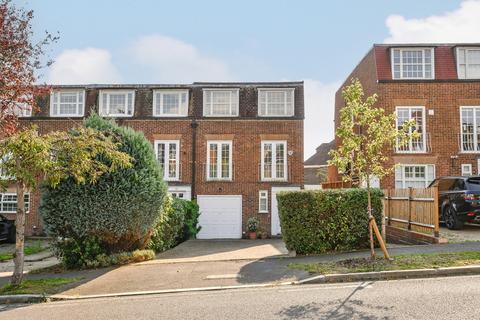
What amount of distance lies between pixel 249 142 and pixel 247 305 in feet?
51.1

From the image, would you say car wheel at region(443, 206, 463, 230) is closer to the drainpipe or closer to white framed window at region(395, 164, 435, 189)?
white framed window at region(395, 164, 435, 189)

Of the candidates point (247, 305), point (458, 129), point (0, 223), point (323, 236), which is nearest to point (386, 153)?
point (458, 129)

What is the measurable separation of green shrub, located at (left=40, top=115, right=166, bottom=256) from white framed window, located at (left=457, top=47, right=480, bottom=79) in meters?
16.9

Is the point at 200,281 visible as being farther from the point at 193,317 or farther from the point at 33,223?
the point at 33,223

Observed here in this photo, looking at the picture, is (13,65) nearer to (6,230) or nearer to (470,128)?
(6,230)

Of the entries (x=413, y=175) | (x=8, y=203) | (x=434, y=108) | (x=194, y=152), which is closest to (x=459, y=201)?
(x=413, y=175)

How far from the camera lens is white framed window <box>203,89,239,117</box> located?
72.6ft

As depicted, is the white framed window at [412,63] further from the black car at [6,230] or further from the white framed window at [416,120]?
the black car at [6,230]

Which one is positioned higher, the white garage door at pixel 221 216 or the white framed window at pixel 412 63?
the white framed window at pixel 412 63

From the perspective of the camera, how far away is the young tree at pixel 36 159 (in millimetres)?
8500

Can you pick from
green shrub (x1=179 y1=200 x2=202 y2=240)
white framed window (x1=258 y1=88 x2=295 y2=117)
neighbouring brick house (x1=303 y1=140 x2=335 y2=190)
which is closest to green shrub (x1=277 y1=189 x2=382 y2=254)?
green shrub (x1=179 y1=200 x2=202 y2=240)

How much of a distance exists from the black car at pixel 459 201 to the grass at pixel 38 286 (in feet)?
38.2

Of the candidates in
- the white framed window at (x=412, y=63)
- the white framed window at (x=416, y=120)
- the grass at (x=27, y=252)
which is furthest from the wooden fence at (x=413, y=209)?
the grass at (x=27, y=252)

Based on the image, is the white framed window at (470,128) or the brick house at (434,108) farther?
the white framed window at (470,128)
